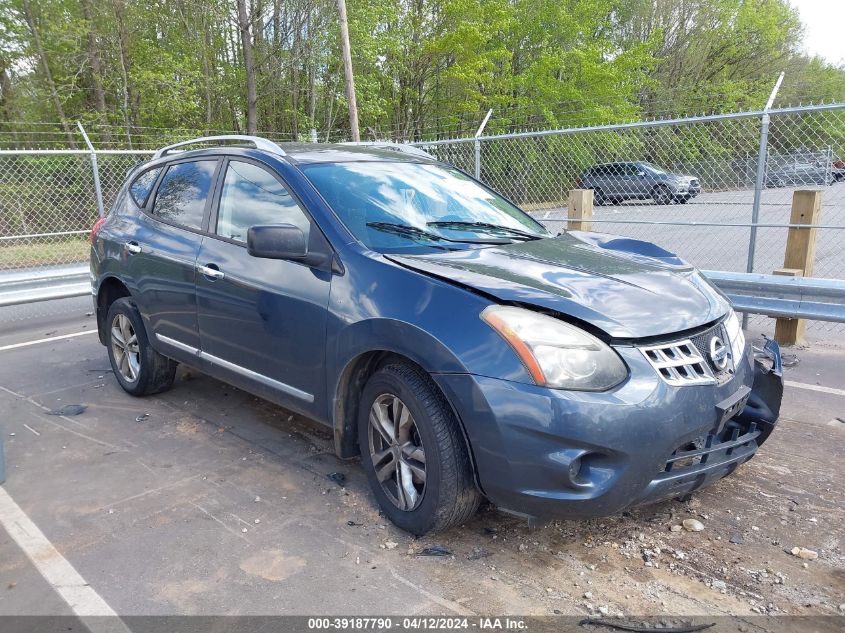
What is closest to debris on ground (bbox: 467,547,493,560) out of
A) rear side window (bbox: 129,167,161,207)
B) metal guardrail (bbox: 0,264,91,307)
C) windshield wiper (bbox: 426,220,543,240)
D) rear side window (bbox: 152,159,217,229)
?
windshield wiper (bbox: 426,220,543,240)

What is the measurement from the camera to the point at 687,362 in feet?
8.48

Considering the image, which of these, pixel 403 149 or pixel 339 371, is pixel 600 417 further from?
pixel 403 149

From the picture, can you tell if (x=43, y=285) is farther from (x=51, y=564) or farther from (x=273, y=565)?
(x=273, y=565)

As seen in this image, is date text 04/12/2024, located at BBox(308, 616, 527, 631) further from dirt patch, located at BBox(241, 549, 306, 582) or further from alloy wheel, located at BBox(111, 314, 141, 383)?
alloy wheel, located at BBox(111, 314, 141, 383)

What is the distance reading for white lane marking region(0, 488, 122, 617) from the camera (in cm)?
253

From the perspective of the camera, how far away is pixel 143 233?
14.9ft

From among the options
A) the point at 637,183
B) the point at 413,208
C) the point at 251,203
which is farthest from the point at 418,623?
the point at 637,183

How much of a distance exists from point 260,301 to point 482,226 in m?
1.33

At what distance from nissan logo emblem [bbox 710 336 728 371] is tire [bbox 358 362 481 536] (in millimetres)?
1117

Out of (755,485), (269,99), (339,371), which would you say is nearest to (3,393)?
(339,371)

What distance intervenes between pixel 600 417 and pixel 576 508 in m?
0.38

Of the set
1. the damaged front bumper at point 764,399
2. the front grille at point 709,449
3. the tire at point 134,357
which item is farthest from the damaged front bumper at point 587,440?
the tire at point 134,357

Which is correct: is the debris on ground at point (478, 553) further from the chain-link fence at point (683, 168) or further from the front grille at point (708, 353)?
the chain-link fence at point (683, 168)

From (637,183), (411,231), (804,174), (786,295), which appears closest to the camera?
(411,231)
